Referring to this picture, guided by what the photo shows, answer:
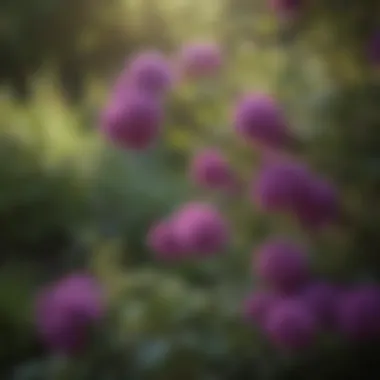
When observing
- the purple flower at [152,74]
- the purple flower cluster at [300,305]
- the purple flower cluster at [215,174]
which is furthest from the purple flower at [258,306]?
the purple flower at [152,74]

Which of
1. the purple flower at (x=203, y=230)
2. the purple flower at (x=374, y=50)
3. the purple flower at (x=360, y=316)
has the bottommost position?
the purple flower at (x=360, y=316)

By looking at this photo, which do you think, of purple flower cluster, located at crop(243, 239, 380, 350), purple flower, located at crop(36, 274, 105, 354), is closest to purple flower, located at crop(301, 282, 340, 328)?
purple flower cluster, located at crop(243, 239, 380, 350)

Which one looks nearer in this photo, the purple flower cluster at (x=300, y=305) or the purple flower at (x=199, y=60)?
the purple flower cluster at (x=300, y=305)

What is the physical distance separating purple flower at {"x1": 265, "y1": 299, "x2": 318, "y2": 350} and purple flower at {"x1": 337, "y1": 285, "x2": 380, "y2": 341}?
1.3 inches

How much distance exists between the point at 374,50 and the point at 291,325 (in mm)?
370

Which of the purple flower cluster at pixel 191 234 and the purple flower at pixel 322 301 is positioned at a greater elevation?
the purple flower cluster at pixel 191 234

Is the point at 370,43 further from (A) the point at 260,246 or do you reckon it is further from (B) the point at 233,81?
(A) the point at 260,246

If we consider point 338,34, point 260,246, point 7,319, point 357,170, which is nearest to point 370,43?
point 338,34

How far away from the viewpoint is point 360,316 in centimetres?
90

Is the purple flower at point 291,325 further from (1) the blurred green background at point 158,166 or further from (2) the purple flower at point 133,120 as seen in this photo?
(2) the purple flower at point 133,120

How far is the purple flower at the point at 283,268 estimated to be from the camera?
918mm

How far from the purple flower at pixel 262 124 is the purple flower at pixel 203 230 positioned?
0.33 ft

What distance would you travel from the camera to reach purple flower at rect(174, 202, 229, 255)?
940 millimetres

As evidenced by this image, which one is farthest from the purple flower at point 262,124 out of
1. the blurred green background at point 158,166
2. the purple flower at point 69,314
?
the purple flower at point 69,314
